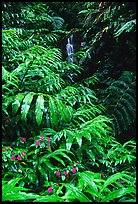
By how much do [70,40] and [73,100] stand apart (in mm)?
2193

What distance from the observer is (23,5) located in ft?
13.5

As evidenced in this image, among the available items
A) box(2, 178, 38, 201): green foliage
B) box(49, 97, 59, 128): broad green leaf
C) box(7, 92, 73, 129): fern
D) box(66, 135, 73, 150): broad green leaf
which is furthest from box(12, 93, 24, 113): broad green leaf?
box(2, 178, 38, 201): green foliage

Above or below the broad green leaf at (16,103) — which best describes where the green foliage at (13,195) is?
below

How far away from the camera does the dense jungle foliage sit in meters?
1.50

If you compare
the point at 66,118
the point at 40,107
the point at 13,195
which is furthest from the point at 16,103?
the point at 13,195

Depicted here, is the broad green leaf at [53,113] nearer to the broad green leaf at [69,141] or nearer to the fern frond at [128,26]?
the broad green leaf at [69,141]

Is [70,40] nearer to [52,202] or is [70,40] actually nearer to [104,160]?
[104,160]

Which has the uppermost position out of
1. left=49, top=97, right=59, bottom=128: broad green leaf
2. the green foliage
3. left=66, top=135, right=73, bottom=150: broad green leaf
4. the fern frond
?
the fern frond

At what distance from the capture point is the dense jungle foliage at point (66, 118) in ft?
4.93

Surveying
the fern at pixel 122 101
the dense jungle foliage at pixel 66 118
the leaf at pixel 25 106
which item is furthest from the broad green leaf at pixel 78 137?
the fern at pixel 122 101

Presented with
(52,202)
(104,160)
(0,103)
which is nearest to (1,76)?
(0,103)

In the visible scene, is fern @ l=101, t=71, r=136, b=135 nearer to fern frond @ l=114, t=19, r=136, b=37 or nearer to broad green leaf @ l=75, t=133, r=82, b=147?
fern frond @ l=114, t=19, r=136, b=37

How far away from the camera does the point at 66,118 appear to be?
2.10 meters

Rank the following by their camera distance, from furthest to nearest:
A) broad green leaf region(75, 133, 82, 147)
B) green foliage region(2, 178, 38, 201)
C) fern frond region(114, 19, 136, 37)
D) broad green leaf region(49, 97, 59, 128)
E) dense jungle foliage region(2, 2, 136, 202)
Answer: fern frond region(114, 19, 136, 37), broad green leaf region(49, 97, 59, 128), broad green leaf region(75, 133, 82, 147), dense jungle foliage region(2, 2, 136, 202), green foliage region(2, 178, 38, 201)
